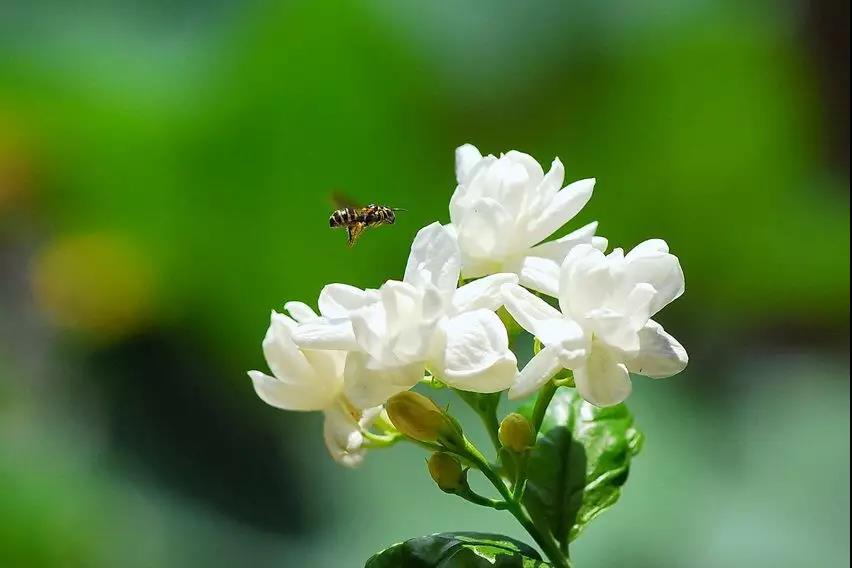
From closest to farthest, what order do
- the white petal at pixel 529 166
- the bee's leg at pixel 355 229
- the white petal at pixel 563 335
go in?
the white petal at pixel 563 335, the white petal at pixel 529 166, the bee's leg at pixel 355 229

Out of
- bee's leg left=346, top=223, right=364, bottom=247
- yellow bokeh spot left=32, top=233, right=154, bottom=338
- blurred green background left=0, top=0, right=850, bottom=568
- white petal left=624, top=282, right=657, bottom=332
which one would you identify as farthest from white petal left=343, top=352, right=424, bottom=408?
yellow bokeh spot left=32, top=233, right=154, bottom=338

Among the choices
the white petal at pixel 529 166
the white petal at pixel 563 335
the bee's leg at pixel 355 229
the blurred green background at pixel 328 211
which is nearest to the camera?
the white petal at pixel 563 335

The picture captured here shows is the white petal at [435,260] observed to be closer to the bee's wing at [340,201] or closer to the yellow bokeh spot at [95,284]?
the bee's wing at [340,201]

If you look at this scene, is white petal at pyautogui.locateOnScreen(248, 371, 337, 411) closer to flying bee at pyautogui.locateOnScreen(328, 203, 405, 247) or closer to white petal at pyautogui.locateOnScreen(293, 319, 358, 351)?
white petal at pyautogui.locateOnScreen(293, 319, 358, 351)

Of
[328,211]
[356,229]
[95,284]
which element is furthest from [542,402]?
[95,284]

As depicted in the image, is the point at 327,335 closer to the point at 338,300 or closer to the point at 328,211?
the point at 338,300

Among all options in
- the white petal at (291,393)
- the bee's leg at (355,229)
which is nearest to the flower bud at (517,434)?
the white petal at (291,393)
